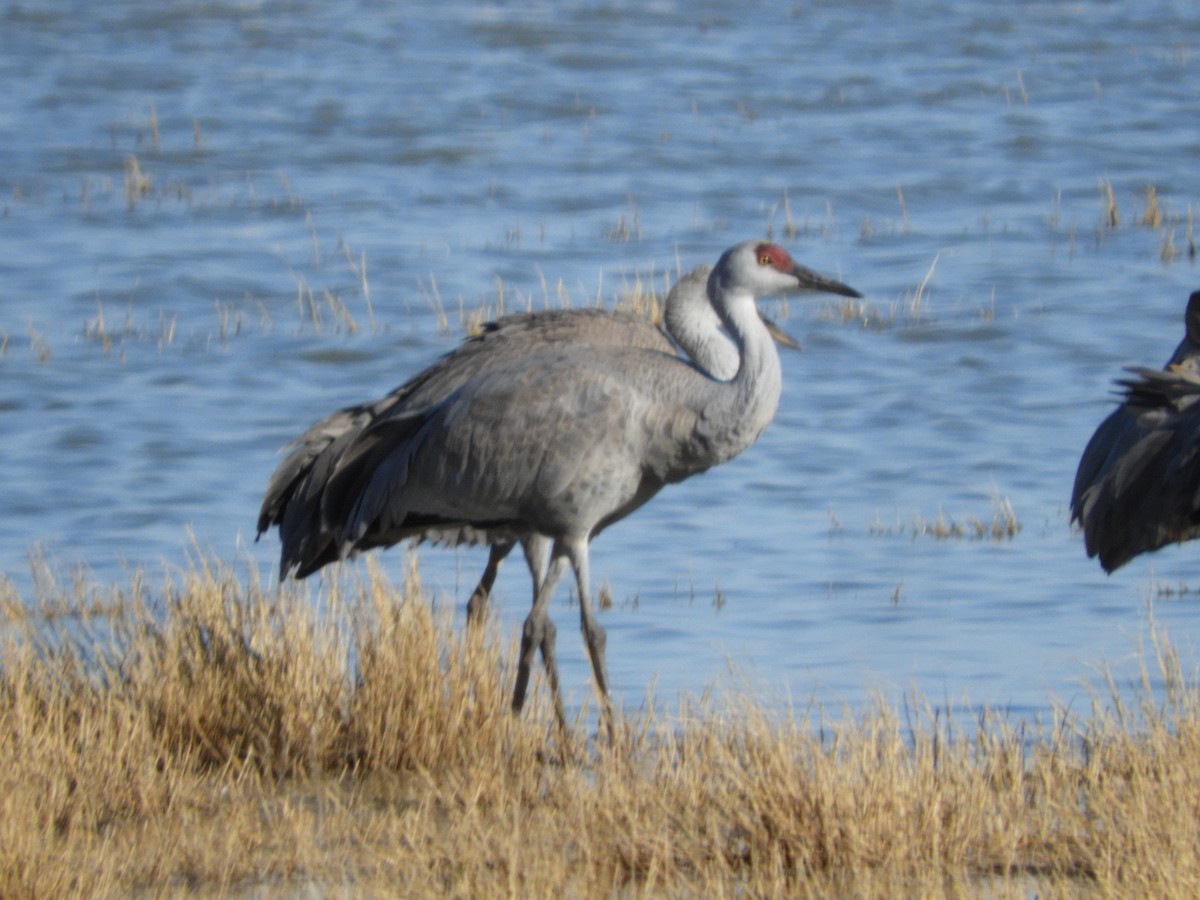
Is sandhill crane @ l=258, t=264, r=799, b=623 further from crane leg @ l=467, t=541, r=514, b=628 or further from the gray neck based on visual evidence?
the gray neck

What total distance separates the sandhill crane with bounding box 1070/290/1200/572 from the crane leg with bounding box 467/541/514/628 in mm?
1798

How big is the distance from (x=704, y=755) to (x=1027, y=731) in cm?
145

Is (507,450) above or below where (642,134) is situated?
above

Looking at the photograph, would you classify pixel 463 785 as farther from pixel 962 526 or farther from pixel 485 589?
pixel 962 526

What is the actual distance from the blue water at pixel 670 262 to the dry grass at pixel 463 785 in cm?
63

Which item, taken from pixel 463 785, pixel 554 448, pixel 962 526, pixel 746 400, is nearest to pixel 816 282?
pixel 746 400

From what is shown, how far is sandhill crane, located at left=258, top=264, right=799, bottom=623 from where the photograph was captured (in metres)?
6.75

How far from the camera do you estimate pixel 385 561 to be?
9031 millimetres

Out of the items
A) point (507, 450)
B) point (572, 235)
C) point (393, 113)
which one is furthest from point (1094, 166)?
point (507, 450)

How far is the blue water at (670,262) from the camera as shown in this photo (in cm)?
826

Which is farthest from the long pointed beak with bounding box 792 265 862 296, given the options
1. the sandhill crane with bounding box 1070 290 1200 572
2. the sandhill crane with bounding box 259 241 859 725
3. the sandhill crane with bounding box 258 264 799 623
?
the sandhill crane with bounding box 1070 290 1200 572

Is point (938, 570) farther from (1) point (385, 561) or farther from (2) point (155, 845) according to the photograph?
(2) point (155, 845)

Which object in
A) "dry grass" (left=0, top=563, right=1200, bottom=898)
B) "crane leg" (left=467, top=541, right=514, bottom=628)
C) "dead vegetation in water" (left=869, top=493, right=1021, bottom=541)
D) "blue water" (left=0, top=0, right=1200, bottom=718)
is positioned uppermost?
"dry grass" (left=0, top=563, right=1200, bottom=898)

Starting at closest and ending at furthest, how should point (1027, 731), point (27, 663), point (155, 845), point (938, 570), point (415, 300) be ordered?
point (155, 845) < point (27, 663) < point (1027, 731) < point (938, 570) < point (415, 300)
